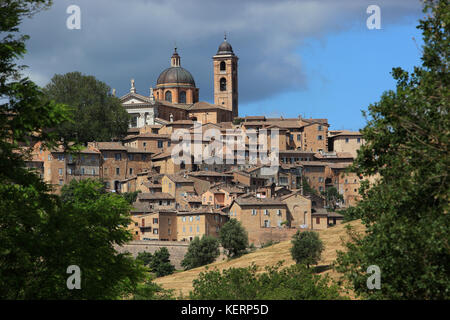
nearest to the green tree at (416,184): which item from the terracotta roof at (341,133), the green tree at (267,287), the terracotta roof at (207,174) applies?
the green tree at (267,287)

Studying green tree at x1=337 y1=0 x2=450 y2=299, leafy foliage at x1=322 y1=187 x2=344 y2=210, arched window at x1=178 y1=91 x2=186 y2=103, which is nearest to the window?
arched window at x1=178 y1=91 x2=186 y2=103

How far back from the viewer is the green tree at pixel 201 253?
8419 cm

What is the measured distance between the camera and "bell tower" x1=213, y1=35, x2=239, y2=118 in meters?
169

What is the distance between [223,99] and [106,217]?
469 feet

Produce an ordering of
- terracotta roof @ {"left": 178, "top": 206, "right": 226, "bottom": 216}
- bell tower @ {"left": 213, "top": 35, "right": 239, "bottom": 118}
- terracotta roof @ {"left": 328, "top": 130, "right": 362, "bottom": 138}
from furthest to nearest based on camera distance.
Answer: bell tower @ {"left": 213, "top": 35, "right": 239, "bottom": 118}, terracotta roof @ {"left": 328, "top": 130, "right": 362, "bottom": 138}, terracotta roof @ {"left": 178, "top": 206, "right": 226, "bottom": 216}

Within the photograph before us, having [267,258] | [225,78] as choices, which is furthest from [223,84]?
[267,258]

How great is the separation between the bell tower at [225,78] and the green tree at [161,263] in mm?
82618

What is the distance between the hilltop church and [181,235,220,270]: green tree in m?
59.6

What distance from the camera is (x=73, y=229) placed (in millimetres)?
21859

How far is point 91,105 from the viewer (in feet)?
412

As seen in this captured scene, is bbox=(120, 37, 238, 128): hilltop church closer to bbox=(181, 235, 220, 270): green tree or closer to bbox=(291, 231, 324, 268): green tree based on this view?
bbox=(181, 235, 220, 270): green tree

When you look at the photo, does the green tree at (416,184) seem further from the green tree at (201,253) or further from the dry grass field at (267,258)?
the green tree at (201,253)
